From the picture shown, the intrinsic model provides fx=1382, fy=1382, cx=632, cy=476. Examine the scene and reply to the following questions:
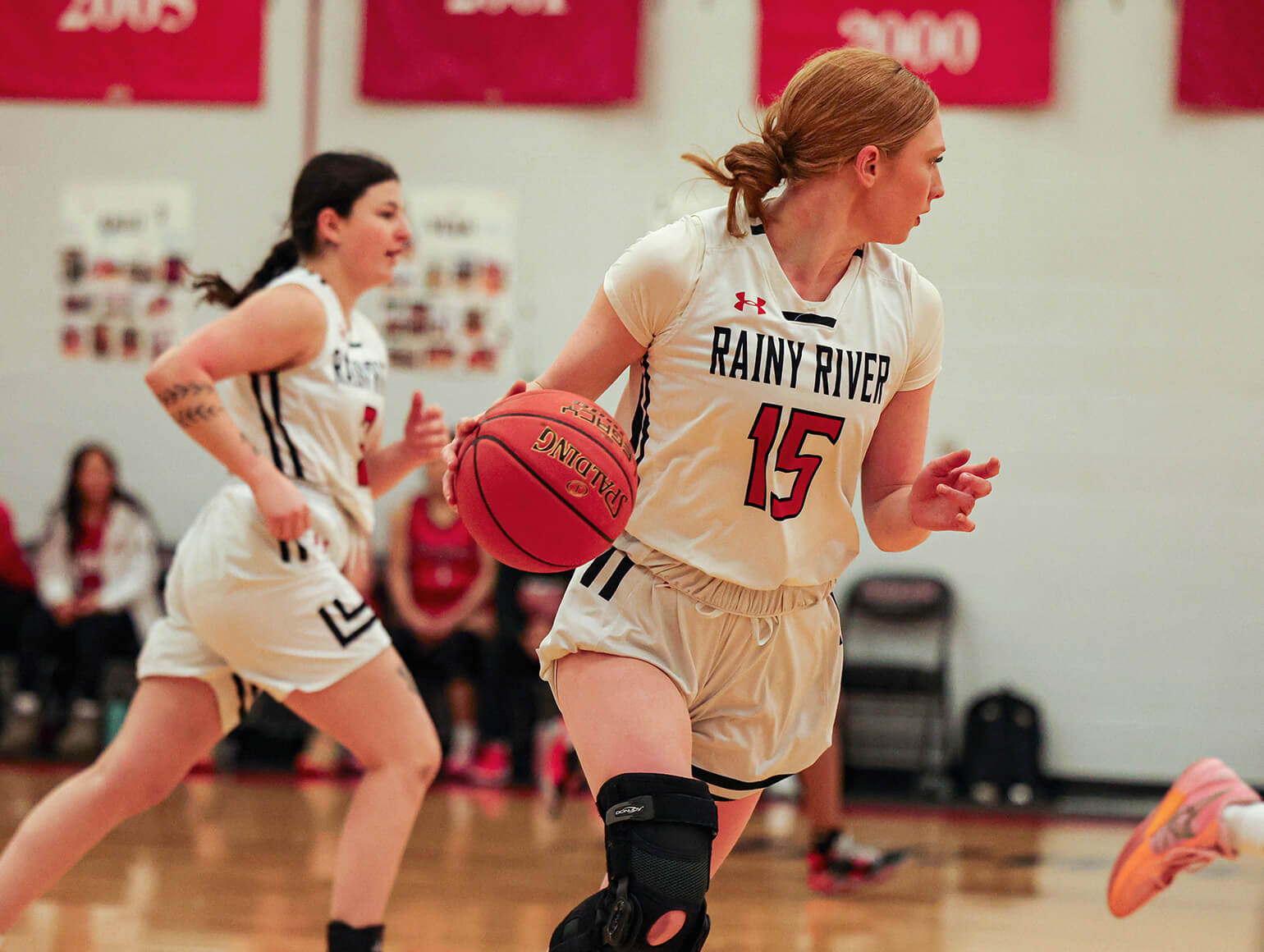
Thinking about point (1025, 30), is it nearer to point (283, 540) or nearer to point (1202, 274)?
point (1202, 274)

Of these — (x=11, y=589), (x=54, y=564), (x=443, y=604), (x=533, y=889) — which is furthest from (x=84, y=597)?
(x=533, y=889)

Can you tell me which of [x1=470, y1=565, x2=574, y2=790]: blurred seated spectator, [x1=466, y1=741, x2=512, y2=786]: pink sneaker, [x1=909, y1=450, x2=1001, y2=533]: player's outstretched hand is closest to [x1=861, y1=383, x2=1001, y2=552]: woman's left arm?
[x1=909, y1=450, x2=1001, y2=533]: player's outstretched hand

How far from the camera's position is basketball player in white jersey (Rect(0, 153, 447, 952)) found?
3014 millimetres

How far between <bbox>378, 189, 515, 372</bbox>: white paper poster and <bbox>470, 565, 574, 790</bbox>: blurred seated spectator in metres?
1.35

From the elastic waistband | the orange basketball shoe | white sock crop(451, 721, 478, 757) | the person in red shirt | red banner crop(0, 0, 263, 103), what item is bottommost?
white sock crop(451, 721, 478, 757)

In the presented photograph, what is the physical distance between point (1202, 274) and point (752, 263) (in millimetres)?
5644

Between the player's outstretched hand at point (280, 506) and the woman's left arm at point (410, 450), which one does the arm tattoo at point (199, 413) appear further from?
the woman's left arm at point (410, 450)

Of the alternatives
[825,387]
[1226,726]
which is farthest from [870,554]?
[825,387]

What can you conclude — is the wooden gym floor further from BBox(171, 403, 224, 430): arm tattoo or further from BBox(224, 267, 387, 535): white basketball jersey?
BBox(171, 403, 224, 430): arm tattoo

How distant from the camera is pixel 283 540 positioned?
10.1 feet

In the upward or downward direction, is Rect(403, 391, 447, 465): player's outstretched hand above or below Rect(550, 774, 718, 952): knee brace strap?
above

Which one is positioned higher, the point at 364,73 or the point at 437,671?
the point at 364,73

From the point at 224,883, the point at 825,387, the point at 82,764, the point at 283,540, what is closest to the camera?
the point at 825,387

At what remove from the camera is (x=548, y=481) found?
2.13 m
